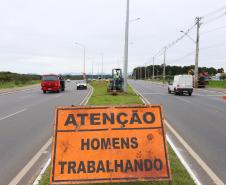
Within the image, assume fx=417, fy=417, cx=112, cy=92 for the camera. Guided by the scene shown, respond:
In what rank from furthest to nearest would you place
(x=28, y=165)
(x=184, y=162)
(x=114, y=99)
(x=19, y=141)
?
1. (x=114, y=99)
2. (x=19, y=141)
3. (x=184, y=162)
4. (x=28, y=165)

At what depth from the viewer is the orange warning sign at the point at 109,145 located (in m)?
6.24

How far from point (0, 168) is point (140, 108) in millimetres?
3175

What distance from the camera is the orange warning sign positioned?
6.24 meters

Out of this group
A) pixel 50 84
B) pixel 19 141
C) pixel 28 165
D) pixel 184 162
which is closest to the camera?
pixel 28 165

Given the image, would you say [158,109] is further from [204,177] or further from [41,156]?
[41,156]

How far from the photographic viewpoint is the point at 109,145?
255 inches

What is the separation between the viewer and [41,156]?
9203mm

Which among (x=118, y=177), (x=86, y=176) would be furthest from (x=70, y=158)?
(x=118, y=177)

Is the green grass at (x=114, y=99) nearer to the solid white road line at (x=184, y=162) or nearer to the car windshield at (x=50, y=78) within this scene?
the solid white road line at (x=184, y=162)

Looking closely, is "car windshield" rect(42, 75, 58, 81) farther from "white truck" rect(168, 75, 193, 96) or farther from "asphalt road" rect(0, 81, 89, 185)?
"asphalt road" rect(0, 81, 89, 185)

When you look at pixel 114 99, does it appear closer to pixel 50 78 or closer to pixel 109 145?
pixel 109 145

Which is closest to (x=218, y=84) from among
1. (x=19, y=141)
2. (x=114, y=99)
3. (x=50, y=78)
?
(x=50, y=78)

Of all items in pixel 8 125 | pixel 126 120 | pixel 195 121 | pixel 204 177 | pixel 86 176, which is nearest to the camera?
pixel 86 176

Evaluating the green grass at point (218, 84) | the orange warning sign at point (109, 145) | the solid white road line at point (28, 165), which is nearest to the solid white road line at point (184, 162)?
the orange warning sign at point (109, 145)
